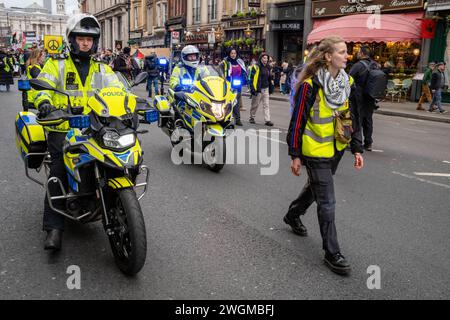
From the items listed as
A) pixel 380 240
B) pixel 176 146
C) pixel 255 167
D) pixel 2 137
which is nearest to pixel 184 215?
pixel 380 240

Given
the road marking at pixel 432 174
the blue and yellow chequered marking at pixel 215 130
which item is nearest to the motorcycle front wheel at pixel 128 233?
the blue and yellow chequered marking at pixel 215 130

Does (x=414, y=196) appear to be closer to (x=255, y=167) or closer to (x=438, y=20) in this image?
(x=255, y=167)

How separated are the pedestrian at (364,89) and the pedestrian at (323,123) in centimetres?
516

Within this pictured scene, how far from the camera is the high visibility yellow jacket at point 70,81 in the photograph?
4.17 meters

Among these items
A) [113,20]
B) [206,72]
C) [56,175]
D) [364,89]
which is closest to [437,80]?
[364,89]

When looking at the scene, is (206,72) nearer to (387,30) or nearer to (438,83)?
(438,83)

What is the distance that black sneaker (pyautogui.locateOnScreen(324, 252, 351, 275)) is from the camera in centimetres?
379

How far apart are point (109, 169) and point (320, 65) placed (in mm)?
1846

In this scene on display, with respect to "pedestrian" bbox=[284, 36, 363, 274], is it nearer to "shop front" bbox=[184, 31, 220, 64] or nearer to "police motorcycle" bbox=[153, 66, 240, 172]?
"police motorcycle" bbox=[153, 66, 240, 172]

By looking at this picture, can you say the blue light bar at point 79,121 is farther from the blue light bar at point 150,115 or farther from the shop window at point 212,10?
the shop window at point 212,10

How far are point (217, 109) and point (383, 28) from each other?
1636 centimetres

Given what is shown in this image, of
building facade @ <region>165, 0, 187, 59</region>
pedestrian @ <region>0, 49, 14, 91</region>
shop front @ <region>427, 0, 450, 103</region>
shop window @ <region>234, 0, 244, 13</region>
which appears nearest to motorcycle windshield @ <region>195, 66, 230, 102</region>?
shop front @ <region>427, 0, 450, 103</region>

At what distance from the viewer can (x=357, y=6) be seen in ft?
78.1

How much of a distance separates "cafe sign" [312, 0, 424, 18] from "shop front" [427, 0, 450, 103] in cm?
106
